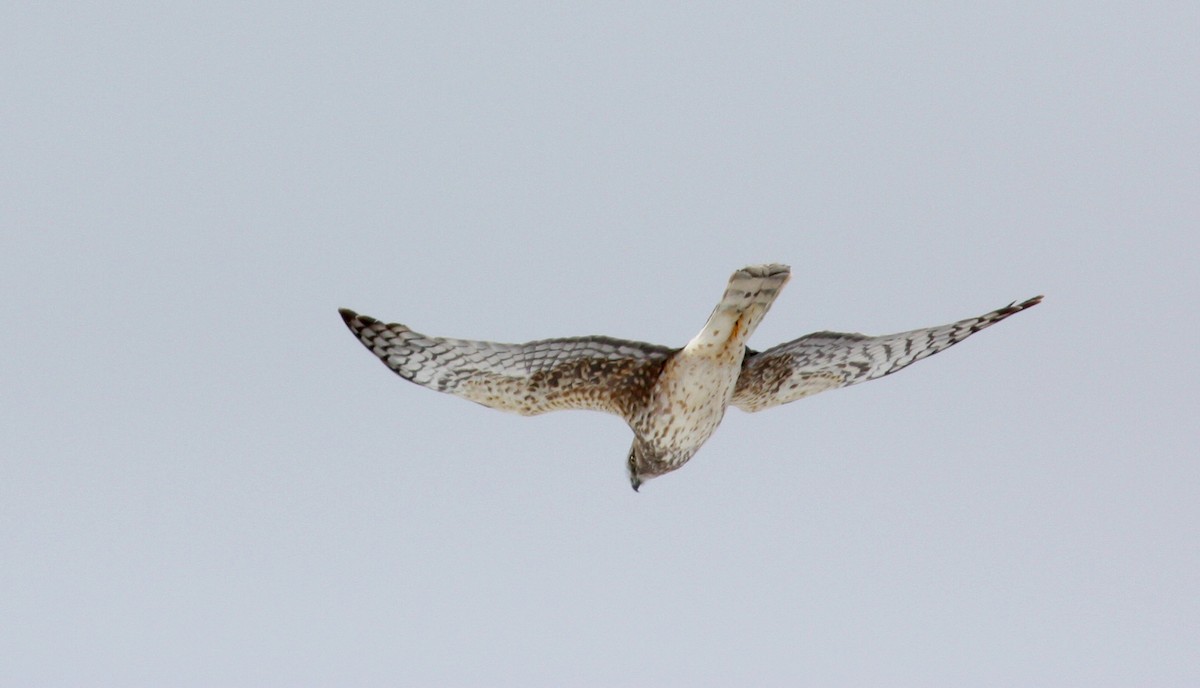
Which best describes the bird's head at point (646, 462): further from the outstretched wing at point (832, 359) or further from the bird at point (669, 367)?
the outstretched wing at point (832, 359)

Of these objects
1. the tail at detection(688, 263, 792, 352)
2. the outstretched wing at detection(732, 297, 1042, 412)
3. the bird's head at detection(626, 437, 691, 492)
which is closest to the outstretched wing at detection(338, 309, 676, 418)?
the tail at detection(688, 263, 792, 352)

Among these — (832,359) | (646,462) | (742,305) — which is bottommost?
(646,462)

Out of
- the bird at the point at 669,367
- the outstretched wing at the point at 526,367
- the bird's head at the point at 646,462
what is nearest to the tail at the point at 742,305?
the bird at the point at 669,367

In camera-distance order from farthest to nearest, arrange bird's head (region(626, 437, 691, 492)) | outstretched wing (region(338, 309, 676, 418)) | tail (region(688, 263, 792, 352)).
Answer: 1. bird's head (region(626, 437, 691, 492))
2. outstretched wing (region(338, 309, 676, 418))
3. tail (region(688, 263, 792, 352))

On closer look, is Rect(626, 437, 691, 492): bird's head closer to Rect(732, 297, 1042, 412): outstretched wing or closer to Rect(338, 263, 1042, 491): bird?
Rect(338, 263, 1042, 491): bird

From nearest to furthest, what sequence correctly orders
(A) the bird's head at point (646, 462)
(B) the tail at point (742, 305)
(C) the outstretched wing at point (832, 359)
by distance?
(B) the tail at point (742, 305), (C) the outstretched wing at point (832, 359), (A) the bird's head at point (646, 462)

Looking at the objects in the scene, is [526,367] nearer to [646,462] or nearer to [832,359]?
[646,462]

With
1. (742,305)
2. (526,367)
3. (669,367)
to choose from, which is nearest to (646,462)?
(669,367)
